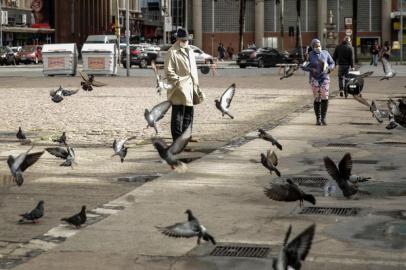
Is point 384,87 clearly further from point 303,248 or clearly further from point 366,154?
point 303,248

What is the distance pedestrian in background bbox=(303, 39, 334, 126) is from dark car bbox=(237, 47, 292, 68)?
142 feet

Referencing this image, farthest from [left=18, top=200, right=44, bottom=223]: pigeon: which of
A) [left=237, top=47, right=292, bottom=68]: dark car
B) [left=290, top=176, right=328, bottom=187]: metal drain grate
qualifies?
[left=237, top=47, right=292, bottom=68]: dark car

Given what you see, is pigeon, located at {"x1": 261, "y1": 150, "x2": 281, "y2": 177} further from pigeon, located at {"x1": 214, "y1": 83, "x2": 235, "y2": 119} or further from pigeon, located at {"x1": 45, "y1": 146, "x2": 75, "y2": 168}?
pigeon, located at {"x1": 214, "y1": 83, "x2": 235, "y2": 119}

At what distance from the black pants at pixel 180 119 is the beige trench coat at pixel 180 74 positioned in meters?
0.10

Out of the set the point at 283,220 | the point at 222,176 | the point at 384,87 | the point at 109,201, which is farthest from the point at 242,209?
the point at 384,87

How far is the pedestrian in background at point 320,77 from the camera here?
18469 millimetres

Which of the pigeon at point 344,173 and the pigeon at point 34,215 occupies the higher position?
the pigeon at point 344,173

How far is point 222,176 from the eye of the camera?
36.8 ft

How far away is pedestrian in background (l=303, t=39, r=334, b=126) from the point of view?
60.6ft

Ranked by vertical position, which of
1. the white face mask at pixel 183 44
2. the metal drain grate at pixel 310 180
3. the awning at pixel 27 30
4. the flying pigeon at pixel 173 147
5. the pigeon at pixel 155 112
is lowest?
the metal drain grate at pixel 310 180

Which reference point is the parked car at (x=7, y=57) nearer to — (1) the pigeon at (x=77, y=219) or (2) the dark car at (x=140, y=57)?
(2) the dark car at (x=140, y=57)

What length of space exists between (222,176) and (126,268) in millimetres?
4701

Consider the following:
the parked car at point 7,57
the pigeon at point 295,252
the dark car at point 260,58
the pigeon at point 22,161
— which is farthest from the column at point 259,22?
the pigeon at point 295,252

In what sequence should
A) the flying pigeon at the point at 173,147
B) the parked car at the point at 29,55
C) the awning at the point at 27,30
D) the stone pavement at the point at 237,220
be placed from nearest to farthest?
the stone pavement at the point at 237,220
the flying pigeon at the point at 173,147
the parked car at the point at 29,55
the awning at the point at 27,30
